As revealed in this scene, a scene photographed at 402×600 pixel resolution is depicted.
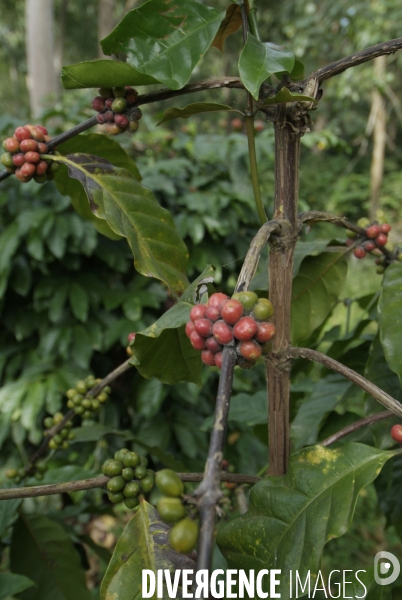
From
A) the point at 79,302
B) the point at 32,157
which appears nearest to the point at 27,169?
the point at 32,157

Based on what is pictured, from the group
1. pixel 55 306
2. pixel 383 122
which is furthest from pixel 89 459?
pixel 383 122

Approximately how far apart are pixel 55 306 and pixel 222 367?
1698 mm

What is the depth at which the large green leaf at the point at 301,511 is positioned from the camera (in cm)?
53

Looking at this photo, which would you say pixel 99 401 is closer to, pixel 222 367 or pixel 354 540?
pixel 222 367

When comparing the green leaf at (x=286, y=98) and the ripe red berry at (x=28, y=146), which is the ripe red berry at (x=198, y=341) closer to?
the green leaf at (x=286, y=98)

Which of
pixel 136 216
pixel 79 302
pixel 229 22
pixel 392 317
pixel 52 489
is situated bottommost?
pixel 52 489

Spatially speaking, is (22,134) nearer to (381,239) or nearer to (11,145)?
(11,145)

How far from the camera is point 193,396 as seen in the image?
2.06 m

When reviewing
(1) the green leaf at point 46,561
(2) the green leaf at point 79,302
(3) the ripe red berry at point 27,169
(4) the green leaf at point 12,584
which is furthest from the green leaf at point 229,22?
(2) the green leaf at point 79,302

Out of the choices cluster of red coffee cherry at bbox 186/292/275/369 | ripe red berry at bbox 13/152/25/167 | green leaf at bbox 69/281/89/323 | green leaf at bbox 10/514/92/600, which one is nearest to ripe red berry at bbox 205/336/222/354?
cluster of red coffee cherry at bbox 186/292/275/369

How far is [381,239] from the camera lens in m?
0.87

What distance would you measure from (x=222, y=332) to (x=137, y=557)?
285mm

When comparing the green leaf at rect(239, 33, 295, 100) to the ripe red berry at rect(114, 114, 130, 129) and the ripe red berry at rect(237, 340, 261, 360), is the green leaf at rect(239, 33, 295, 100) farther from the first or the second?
the ripe red berry at rect(237, 340, 261, 360)

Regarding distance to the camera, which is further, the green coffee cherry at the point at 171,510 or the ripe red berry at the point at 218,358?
the ripe red berry at the point at 218,358
